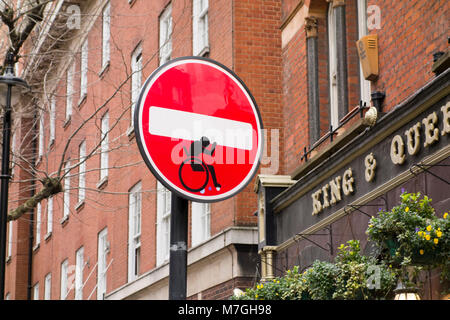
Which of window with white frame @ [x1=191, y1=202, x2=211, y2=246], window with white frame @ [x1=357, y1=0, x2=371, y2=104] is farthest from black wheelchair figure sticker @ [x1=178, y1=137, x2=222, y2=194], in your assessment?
window with white frame @ [x1=191, y1=202, x2=211, y2=246]

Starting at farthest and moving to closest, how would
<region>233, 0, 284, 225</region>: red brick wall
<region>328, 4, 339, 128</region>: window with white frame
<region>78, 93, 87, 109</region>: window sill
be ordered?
1. <region>78, 93, 87, 109</region>: window sill
2. <region>233, 0, 284, 225</region>: red brick wall
3. <region>328, 4, 339, 128</region>: window with white frame

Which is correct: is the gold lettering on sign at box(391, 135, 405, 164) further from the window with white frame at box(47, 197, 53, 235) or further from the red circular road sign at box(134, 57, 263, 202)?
the window with white frame at box(47, 197, 53, 235)

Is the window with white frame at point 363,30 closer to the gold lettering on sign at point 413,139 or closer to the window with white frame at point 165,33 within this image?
the gold lettering on sign at point 413,139

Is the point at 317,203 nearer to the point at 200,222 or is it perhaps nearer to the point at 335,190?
the point at 335,190

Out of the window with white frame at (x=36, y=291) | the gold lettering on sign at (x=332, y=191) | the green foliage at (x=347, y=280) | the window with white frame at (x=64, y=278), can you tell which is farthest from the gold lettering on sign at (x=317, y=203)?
the window with white frame at (x=36, y=291)

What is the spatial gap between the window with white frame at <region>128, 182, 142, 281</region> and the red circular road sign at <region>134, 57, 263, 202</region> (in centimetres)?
1899

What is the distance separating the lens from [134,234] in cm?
2272

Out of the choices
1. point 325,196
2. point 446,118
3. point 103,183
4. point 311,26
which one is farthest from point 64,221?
point 446,118

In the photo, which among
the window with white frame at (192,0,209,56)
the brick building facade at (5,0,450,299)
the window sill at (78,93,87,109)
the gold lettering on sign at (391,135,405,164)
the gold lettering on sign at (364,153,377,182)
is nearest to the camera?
the gold lettering on sign at (391,135,405,164)

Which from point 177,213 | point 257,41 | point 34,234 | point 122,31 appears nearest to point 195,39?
point 257,41

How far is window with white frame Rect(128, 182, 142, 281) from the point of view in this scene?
881 inches
